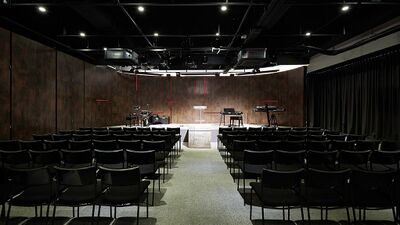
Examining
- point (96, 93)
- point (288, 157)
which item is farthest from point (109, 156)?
point (96, 93)

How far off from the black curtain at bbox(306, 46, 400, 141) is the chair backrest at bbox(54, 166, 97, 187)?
863 cm

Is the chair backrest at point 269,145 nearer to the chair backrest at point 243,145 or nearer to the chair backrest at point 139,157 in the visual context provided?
the chair backrest at point 243,145

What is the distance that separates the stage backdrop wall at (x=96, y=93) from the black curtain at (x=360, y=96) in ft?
3.48

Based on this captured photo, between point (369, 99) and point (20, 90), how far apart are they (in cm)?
1184

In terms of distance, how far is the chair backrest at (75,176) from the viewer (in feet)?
10.9

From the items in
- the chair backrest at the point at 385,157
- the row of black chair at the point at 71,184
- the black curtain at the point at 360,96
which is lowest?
the row of black chair at the point at 71,184

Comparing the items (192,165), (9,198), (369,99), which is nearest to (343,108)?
(369,99)

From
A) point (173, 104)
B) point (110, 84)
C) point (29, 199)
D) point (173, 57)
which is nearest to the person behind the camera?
point (29, 199)

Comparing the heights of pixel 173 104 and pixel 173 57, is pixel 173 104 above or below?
below

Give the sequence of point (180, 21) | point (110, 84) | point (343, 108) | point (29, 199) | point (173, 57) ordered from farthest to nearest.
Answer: point (110, 84), point (173, 57), point (343, 108), point (180, 21), point (29, 199)

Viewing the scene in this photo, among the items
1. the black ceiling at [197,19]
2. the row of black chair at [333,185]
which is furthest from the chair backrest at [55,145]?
the row of black chair at [333,185]

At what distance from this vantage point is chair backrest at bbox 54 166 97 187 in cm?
→ 332

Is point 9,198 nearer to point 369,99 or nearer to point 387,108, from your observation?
point 387,108

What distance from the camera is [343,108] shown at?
37.4 ft
